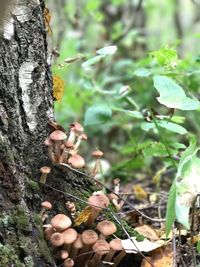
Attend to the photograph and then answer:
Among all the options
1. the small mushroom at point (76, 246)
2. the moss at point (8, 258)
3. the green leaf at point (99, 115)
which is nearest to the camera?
the moss at point (8, 258)

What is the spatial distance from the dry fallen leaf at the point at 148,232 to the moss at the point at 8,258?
609mm

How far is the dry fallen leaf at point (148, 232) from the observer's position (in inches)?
77.9

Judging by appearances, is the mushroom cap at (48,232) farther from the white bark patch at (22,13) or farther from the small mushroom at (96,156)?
A: the white bark patch at (22,13)

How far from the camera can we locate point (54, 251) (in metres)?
1.70

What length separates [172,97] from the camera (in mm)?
1727

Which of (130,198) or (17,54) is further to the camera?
(130,198)

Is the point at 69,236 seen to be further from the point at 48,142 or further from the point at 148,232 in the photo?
the point at 148,232

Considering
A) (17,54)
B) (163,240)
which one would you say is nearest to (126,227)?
(163,240)

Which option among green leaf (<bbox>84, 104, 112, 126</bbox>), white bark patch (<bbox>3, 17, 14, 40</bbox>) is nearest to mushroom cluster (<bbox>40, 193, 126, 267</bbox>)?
white bark patch (<bbox>3, 17, 14, 40</bbox>)

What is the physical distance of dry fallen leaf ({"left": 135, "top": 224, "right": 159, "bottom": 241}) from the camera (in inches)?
77.9

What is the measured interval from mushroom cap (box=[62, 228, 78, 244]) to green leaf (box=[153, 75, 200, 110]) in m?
0.54

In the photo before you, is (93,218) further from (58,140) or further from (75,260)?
(58,140)

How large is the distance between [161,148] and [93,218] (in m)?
0.67

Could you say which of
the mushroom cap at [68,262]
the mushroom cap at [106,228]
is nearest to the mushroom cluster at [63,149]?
the mushroom cap at [106,228]
